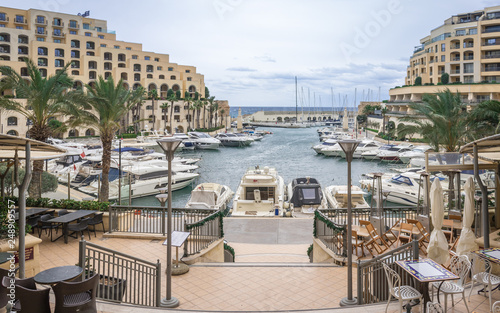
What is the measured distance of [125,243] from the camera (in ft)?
41.0

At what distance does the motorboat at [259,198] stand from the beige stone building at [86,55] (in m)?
55.3

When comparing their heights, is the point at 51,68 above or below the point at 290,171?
above

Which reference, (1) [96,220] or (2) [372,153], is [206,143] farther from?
(1) [96,220]

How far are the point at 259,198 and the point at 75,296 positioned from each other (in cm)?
1924

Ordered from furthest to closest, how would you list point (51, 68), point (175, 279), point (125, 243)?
A: point (51, 68), point (125, 243), point (175, 279)

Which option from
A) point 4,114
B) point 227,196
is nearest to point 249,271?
point 227,196

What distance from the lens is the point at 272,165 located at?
57.0m

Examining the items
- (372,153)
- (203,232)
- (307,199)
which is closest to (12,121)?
(372,153)

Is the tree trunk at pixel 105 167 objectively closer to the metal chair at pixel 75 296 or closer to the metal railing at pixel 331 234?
the metal railing at pixel 331 234

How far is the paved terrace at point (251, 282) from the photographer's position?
8.21 metres

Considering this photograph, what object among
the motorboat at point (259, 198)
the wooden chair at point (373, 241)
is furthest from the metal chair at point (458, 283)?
the motorboat at point (259, 198)

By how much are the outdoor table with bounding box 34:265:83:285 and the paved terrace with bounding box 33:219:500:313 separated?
0.90 metres

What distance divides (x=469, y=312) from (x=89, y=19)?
101 meters

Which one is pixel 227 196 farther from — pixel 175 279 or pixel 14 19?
pixel 14 19
